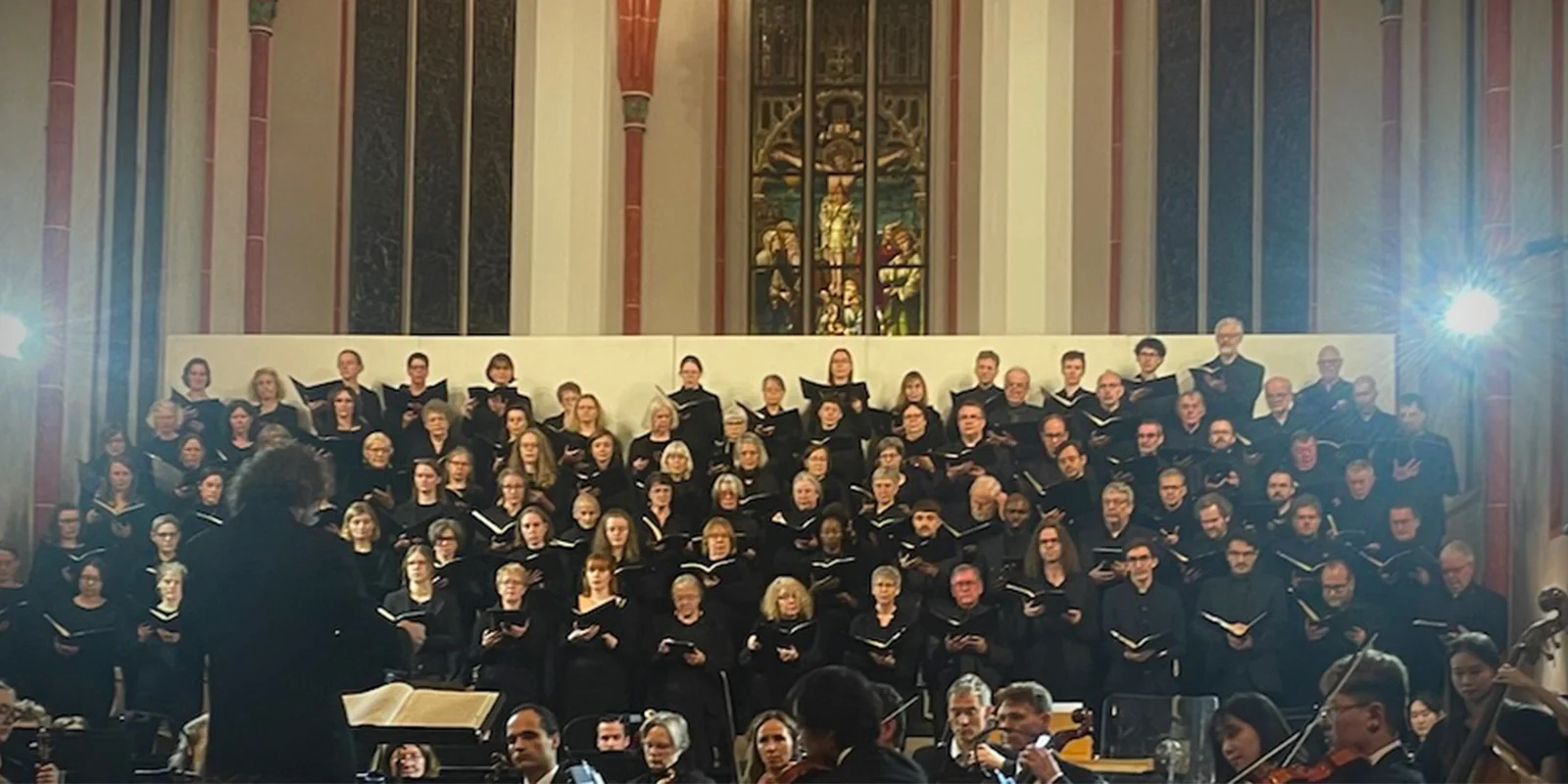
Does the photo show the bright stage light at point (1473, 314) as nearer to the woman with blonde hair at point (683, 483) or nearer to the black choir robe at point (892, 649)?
the black choir robe at point (892, 649)

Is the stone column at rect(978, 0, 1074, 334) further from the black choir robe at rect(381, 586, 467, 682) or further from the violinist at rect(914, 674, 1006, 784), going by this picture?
the violinist at rect(914, 674, 1006, 784)

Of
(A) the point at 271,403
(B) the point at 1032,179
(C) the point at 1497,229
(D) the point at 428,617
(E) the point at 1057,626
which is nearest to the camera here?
(E) the point at 1057,626

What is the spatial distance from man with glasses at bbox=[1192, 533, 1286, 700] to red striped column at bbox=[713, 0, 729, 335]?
22.6 ft

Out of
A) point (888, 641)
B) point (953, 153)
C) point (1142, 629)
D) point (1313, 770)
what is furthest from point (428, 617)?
point (953, 153)

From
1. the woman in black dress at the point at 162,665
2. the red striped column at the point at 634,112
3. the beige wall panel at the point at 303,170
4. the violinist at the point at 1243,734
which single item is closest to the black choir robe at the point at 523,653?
the woman in black dress at the point at 162,665

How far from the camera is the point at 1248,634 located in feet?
29.2

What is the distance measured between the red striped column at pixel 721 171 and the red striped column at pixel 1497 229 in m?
6.28

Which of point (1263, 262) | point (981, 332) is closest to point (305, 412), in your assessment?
point (981, 332)

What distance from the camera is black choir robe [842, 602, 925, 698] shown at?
9.16 m

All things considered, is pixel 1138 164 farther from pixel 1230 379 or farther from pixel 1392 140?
pixel 1230 379

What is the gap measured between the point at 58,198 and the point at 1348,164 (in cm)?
791

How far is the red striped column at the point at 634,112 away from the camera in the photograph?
14.7 metres

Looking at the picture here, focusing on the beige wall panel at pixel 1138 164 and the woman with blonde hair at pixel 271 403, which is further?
the beige wall panel at pixel 1138 164

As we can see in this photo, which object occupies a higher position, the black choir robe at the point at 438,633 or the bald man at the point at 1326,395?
the bald man at the point at 1326,395
